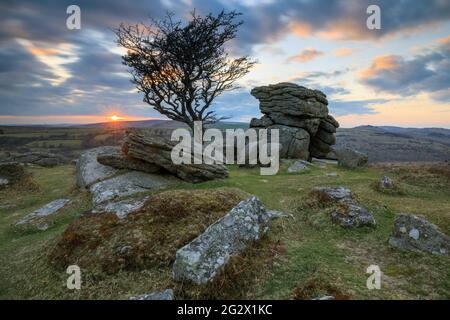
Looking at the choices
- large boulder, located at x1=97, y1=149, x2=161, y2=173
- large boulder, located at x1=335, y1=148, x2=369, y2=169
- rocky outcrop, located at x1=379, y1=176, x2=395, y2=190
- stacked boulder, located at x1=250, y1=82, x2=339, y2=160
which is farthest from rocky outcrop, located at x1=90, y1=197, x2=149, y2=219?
stacked boulder, located at x1=250, y1=82, x2=339, y2=160

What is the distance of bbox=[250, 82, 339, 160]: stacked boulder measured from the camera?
36.8m

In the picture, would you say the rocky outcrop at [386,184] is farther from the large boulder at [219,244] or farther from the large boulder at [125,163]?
the large boulder at [125,163]

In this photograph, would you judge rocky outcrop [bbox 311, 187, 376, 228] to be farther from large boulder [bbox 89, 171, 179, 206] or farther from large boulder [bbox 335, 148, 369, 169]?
large boulder [bbox 335, 148, 369, 169]

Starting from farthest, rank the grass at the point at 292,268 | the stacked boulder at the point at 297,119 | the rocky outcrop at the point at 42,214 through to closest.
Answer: the stacked boulder at the point at 297,119 < the rocky outcrop at the point at 42,214 < the grass at the point at 292,268

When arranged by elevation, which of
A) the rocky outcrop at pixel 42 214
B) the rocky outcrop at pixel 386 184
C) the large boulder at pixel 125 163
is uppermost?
the large boulder at pixel 125 163

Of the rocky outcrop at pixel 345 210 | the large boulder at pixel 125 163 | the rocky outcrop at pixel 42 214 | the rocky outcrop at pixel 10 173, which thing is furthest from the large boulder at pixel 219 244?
the rocky outcrop at pixel 10 173

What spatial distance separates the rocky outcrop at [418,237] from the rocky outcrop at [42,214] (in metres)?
15.6

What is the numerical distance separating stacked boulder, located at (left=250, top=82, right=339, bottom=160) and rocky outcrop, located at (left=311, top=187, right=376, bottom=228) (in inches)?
809

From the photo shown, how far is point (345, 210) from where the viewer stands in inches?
525

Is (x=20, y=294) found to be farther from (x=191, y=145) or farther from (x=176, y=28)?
(x=176, y=28)

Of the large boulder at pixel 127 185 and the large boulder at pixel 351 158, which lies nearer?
the large boulder at pixel 127 185

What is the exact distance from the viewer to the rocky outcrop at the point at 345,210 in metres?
12.8
